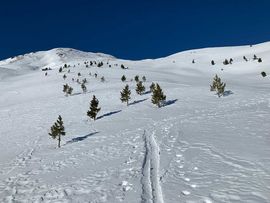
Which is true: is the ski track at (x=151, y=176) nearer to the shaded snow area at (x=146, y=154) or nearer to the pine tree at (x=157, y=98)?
the shaded snow area at (x=146, y=154)

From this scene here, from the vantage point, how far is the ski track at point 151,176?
Answer: 13.4 metres

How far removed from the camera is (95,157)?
2175 centimetres

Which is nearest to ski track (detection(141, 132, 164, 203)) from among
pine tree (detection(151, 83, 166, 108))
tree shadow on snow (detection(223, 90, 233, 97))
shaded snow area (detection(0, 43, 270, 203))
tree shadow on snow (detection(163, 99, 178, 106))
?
shaded snow area (detection(0, 43, 270, 203))

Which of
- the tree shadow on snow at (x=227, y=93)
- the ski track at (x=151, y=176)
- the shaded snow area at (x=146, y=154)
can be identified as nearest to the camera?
the ski track at (x=151, y=176)

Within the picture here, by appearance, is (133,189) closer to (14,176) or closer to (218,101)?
(14,176)

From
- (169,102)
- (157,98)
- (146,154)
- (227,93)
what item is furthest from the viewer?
(227,93)

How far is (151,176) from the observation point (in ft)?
52.7

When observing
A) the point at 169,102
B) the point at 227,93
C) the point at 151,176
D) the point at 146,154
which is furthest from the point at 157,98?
the point at 151,176

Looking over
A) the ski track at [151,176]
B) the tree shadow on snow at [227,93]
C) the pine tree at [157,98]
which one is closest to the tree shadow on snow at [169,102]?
the pine tree at [157,98]

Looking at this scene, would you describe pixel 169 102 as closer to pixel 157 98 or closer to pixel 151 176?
pixel 157 98

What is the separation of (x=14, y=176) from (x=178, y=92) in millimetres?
35906

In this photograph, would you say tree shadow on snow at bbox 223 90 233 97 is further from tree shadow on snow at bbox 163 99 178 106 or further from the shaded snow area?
tree shadow on snow at bbox 163 99 178 106

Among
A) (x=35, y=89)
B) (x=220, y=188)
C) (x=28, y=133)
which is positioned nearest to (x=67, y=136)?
(x=28, y=133)

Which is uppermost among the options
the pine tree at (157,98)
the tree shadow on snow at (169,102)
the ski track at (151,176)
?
the pine tree at (157,98)
